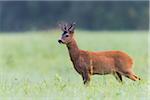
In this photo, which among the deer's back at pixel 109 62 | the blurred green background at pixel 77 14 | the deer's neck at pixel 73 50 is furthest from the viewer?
the blurred green background at pixel 77 14

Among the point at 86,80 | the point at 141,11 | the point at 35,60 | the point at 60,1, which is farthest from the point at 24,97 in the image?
the point at 60,1

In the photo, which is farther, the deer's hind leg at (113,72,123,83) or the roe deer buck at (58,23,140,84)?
the deer's hind leg at (113,72,123,83)

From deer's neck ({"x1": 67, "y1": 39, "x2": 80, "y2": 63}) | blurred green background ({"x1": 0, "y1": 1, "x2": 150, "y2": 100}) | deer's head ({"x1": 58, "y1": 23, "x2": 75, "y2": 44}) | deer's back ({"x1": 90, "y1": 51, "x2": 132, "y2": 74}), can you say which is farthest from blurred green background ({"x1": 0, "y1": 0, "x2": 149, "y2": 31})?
→ deer's head ({"x1": 58, "y1": 23, "x2": 75, "y2": 44})

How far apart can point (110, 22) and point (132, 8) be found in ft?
6.41

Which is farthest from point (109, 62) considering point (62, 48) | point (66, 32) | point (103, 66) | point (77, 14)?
point (77, 14)

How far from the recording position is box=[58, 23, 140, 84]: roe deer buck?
41.7 ft

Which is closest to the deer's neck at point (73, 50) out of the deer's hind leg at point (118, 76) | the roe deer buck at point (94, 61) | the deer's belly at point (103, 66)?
the roe deer buck at point (94, 61)

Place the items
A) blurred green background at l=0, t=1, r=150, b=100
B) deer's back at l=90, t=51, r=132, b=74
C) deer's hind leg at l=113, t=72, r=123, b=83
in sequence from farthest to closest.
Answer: deer's hind leg at l=113, t=72, r=123, b=83, deer's back at l=90, t=51, r=132, b=74, blurred green background at l=0, t=1, r=150, b=100

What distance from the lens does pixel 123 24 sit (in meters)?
57.4

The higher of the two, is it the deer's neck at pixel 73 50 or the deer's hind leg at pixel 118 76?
the deer's neck at pixel 73 50

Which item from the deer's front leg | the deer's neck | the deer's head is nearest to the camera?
the deer's front leg

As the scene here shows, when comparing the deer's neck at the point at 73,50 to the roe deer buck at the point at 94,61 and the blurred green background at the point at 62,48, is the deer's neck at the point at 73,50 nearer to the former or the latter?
the roe deer buck at the point at 94,61

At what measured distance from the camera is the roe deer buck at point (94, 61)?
12.7m

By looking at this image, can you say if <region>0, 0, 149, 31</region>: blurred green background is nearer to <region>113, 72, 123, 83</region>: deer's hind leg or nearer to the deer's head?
<region>113, 72, 123, 83</region>: deer's hind leg
